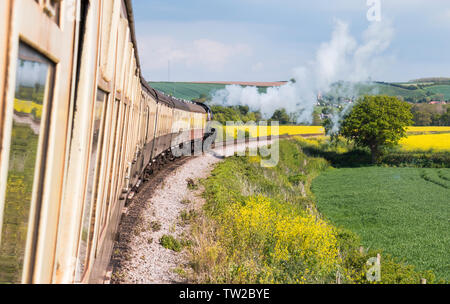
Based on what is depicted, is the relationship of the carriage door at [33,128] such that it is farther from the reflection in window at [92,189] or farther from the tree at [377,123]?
the tree at [377,123]

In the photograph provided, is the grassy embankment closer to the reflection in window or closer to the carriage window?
the reflection in window

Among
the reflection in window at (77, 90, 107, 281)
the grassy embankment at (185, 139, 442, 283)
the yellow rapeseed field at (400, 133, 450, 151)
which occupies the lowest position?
the grassy embankment at (185, 139, 442, 283)

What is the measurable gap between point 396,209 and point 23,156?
26.1 m

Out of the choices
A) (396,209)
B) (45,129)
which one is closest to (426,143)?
(396,209)

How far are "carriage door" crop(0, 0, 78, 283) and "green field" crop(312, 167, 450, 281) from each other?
13.9m

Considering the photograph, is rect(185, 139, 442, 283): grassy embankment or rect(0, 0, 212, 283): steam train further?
rect(185, 139, 442, 283): grassy embankment

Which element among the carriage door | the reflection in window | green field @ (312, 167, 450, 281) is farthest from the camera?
green field @ (312, 167, 450, 281)

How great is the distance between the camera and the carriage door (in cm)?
121

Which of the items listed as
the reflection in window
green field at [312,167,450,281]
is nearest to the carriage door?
the reflection in window

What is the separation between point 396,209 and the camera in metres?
25.2

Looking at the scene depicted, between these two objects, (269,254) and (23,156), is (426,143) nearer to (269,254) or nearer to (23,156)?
(269,254)
